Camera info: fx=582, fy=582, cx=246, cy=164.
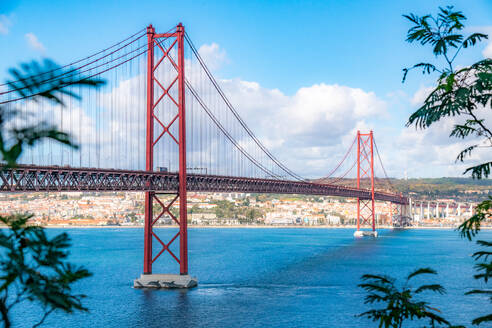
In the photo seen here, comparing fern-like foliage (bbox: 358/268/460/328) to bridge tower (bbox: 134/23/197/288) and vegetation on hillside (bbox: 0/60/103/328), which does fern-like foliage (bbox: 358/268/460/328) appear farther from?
bridge tower (bbox: 134/23/197/288)

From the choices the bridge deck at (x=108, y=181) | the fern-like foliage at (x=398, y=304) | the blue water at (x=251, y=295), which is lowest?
the blue water at (x=251, y=295)

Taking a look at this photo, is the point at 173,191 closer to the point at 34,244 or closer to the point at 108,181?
the point at 108,181

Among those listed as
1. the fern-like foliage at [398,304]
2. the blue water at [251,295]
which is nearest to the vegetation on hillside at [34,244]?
the fern-like foliage at [398,304]

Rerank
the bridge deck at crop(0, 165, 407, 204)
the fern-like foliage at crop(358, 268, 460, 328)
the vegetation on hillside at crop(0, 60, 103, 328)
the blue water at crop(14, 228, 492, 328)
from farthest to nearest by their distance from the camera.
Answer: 1. the blue water at crop(14, 228, 492, 328)
2. the bridge deck at crop(0, 165, 407, 204)
3. the fern-like foliage at crop(358, 268, 460, 328)
4. the vegetation on hillside at crop(0, 60, 103, 328)

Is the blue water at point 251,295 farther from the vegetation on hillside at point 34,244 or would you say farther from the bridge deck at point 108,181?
the vegetation on hillside at point 34,244

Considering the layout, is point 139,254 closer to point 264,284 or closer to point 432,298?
point 264,284

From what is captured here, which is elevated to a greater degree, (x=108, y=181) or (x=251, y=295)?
(x=108, y=181)

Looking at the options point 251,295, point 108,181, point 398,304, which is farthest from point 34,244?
point 251,295

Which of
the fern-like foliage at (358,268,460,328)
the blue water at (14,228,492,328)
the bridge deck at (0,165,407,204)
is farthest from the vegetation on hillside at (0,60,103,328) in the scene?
the blue water at (14,228,492,328)

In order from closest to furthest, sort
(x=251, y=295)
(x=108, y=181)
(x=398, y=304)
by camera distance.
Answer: (x=398, y=304), (x=108, y=181), (x=251, y=295)

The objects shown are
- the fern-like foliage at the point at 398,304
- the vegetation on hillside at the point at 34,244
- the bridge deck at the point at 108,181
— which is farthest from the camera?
the bridge deck at the point at 108,181

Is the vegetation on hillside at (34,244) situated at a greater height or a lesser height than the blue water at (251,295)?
greater
